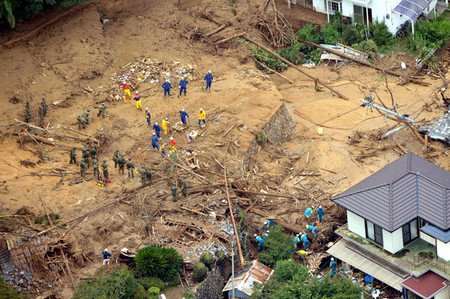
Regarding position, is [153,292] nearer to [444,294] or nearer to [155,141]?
[155,141]

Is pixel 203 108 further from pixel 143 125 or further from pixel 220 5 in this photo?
pixel 220 5

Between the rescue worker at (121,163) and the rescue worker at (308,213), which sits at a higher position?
the rescue worker at (121,163)

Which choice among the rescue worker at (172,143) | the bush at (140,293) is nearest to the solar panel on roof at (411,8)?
the rescue worker at (172,143)

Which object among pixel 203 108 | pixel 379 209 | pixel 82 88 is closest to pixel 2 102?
pixel 82 88

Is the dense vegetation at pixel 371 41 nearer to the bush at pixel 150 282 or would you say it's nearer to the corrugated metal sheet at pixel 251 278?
the corrugated metal sheet at pixel 251 278

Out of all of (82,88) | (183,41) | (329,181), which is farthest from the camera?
(183,41)

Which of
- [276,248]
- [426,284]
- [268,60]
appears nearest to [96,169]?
[276,248]
